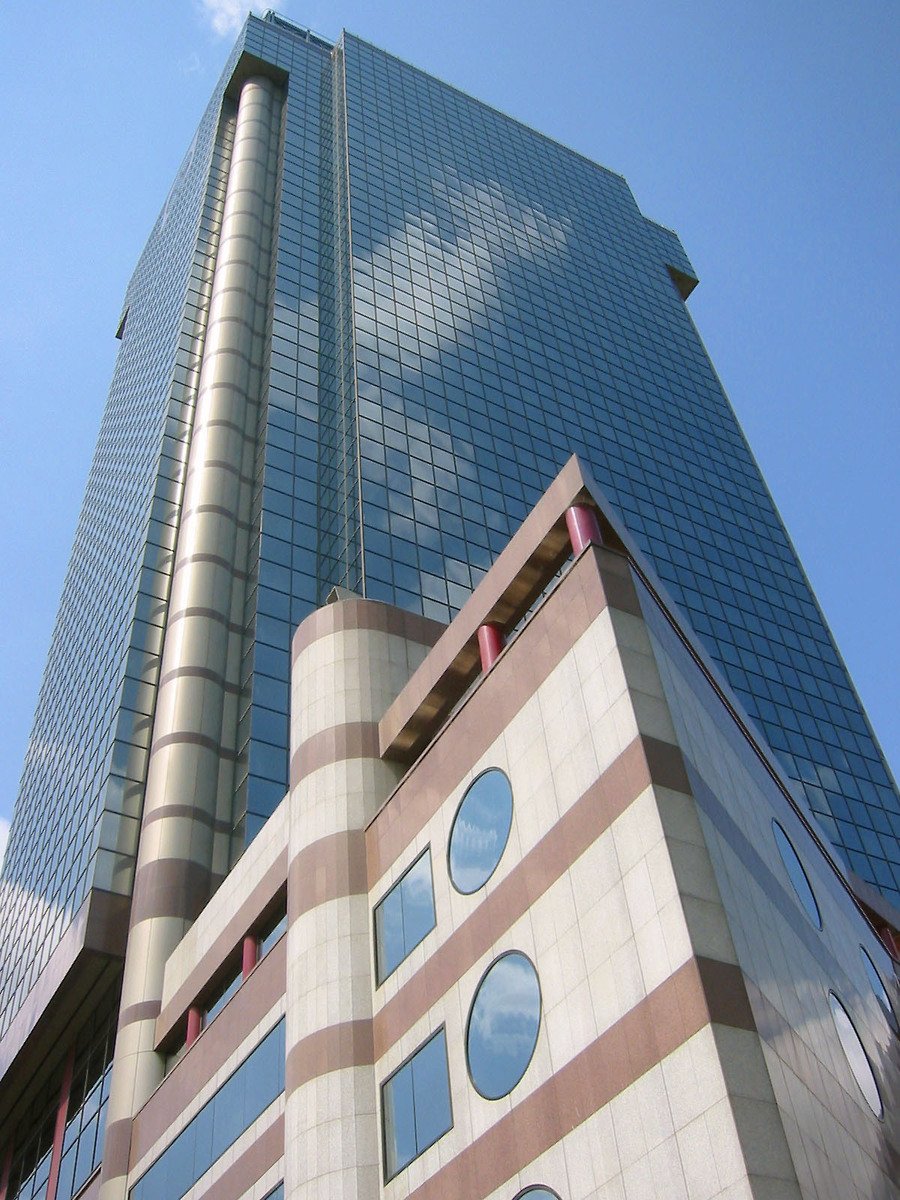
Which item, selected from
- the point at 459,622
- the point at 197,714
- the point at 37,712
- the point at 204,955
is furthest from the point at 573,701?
the point at 37,712

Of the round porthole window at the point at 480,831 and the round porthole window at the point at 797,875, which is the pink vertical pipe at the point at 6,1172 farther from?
the round porthole window at the point at 797,875

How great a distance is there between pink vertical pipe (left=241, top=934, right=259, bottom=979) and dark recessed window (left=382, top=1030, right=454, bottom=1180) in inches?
417

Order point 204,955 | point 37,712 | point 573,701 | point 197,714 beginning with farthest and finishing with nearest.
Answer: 1. point 37,712
2. point 197,714
3. point 204,955
4. point 573,701

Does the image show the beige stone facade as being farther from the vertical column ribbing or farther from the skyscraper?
the skyscraper

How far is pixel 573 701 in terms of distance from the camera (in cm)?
2366

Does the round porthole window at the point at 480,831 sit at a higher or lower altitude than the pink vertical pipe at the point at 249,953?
lower

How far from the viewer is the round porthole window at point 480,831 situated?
Answer: 24656mm

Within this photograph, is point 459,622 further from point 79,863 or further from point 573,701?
point 79,863

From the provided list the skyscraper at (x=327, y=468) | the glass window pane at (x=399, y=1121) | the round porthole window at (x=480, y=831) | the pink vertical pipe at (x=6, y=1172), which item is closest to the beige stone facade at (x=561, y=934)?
the glass window pane at (x=399, y=1121)

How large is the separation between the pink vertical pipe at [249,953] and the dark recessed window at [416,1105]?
417 inches

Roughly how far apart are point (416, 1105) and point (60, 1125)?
29613 mm

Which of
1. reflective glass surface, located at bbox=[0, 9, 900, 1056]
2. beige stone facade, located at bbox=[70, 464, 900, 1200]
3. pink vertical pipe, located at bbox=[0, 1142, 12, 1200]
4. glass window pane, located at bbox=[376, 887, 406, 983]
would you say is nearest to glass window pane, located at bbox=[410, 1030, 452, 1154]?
beige stone facade, located at bbox=[70, 464, 900, 1200]

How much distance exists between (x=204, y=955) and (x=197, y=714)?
43.8 feet

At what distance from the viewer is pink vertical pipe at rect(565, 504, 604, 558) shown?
26263 millimetres
